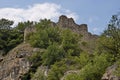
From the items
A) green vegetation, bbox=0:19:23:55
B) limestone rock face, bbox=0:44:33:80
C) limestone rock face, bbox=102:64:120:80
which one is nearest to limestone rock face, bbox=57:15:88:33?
limestone rock face, bbox=0:44:33:80

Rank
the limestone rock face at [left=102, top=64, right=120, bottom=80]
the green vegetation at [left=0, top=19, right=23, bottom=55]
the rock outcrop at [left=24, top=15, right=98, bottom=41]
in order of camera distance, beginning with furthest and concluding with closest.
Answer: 1. the green vegetation at [left=0, top=19, right=23, bottom=55]
2. the rock outcrop at [left=24, top=15, right=98, bottom=41]
3. the limestone rock face at [left=102, top=64, right=120, bottom=80]

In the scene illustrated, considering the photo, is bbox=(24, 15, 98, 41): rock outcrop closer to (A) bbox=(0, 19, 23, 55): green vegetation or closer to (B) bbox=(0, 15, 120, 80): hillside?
(B) bbox=(0, 15, 120, 80): hillside

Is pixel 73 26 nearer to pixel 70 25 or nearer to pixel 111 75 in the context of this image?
pixel 70 25

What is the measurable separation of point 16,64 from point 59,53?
643 centimetres

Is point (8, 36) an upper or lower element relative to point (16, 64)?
upper

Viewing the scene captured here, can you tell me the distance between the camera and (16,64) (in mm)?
62688

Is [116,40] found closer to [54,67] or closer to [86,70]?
[86,70]

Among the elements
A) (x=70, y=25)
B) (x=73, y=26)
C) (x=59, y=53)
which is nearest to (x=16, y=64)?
(x=59, y=53)

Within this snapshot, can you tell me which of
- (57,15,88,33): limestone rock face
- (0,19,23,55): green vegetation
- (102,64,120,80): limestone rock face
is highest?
(57,15,88,33): limestone rock face

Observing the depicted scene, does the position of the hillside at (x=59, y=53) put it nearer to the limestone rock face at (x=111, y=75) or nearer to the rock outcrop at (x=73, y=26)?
the rock outcrop at (x=73, y=26)

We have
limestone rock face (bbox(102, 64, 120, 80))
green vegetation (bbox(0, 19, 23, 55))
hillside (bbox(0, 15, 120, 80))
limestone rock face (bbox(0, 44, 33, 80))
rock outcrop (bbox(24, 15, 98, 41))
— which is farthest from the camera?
green vegetation (bbox(0, 19, 23, 55))

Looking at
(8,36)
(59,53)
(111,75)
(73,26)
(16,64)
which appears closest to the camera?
(111,75)

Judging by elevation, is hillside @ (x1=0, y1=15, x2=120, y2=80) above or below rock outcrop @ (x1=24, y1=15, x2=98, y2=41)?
below

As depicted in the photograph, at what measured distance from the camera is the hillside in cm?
4891
